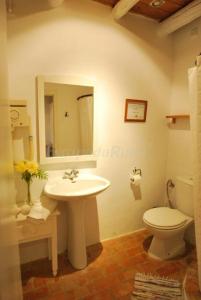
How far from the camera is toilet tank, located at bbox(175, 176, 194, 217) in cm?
204

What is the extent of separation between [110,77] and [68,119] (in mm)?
628

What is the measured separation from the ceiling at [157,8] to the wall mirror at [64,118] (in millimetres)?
894

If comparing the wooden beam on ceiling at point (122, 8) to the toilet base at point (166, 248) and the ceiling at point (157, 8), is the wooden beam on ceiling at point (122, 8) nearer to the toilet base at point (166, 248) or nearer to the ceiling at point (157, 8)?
the ceiling at point (157, 8)

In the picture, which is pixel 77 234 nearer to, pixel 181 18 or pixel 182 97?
pixel 182 97

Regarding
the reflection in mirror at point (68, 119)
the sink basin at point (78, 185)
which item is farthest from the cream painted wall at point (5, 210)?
the reflection in mirror at point (68, 119)

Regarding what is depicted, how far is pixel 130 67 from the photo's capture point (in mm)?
2148

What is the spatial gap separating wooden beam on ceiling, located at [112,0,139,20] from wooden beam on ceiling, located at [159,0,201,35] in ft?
1.84

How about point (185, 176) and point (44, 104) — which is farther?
point (185, 176)

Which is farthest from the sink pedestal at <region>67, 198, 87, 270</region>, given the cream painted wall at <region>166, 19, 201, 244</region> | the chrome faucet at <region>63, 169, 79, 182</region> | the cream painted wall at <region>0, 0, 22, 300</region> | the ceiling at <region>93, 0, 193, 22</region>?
the ceiling at <region>93, 0, 193, 22</region>

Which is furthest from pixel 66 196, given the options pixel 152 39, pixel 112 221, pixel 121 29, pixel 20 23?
pixel 152 39

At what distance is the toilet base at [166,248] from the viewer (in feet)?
6.60

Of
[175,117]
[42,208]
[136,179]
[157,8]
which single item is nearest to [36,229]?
[42,208]

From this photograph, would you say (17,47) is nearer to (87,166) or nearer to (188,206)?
(87,166)

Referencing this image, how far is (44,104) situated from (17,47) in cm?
49
